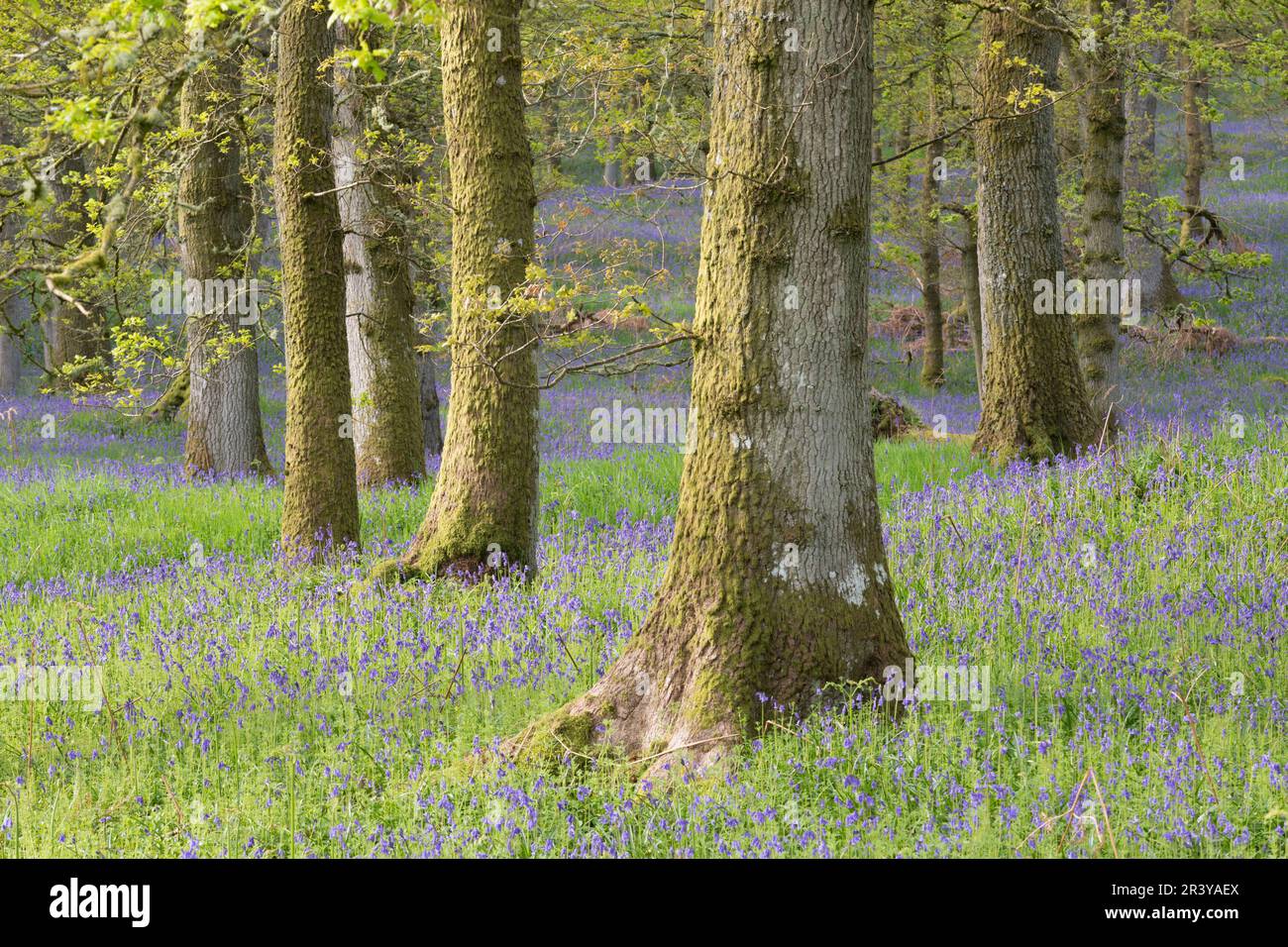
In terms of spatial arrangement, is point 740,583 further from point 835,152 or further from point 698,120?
point 698,120

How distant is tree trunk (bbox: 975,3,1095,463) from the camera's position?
10984 millimetres

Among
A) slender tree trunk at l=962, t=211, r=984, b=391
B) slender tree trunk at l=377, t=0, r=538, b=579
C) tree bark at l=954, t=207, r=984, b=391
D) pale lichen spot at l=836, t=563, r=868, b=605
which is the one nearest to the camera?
pale lichen spot at l=836, t=563, r=868, b=605

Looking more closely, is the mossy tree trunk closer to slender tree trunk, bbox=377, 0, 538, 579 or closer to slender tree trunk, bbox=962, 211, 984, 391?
slender tree trunk, bbox=962, 211, 984, 391

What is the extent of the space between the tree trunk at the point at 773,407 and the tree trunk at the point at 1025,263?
6.51 metres

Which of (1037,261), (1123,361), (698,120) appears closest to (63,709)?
(1037,261)

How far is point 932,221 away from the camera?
2011 cm

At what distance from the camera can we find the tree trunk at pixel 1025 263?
10984 mm

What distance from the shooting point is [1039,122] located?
1102 cm

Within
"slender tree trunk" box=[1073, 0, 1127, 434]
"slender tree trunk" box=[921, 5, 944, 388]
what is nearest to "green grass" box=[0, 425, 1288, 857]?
"slender tree trunk" box=[1073, 0, 1127, 434]

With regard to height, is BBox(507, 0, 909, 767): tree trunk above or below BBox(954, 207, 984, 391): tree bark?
below

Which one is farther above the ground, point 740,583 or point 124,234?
point 124,234

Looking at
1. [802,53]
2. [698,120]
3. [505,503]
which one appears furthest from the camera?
[698,120]

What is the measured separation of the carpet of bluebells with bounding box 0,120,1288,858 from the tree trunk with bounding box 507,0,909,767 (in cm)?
27

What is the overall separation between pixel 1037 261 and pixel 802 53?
273 inches
